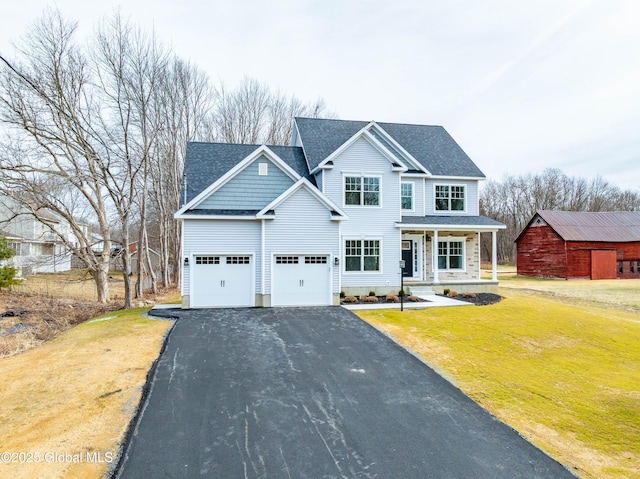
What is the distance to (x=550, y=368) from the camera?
8.70 meters

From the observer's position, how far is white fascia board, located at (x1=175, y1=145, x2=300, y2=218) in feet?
49.4

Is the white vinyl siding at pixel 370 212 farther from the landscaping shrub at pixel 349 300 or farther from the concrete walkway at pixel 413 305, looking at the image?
the concrete walkway at pixel 413 305

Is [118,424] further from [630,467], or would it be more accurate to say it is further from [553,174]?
[553,174]

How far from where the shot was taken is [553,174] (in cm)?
6091

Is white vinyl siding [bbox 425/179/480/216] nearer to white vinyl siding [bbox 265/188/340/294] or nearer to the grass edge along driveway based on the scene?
the grass edge along driveway

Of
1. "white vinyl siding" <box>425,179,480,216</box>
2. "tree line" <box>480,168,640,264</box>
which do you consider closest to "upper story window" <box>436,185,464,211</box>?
"white vinyl siding" <box>425,179,480,216</box>

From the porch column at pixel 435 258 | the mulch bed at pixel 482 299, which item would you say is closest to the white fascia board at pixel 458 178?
the porch column at pixel 435 258

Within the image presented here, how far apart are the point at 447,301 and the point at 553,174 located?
186ft

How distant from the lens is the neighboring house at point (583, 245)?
31688 millimetres

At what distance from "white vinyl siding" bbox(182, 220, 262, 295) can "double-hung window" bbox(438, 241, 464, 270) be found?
10.5m

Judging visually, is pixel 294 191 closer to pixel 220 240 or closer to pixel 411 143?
pixel 220 240

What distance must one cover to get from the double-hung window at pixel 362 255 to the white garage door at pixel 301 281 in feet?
7.49

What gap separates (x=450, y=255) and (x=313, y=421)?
16.5m

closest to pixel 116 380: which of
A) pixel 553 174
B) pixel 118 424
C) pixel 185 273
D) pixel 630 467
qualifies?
pixel 118 424
